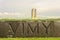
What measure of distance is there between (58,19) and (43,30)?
1.17m

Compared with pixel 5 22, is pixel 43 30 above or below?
below

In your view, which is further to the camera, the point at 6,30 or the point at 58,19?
the point at 58,19

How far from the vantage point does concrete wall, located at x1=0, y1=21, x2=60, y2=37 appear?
23.6 feet

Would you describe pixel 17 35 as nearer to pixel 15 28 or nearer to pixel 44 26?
pixel 15 28

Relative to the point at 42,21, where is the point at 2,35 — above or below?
below

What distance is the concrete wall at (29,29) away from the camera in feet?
23.6

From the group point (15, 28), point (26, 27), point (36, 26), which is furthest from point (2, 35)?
point (36, 26)

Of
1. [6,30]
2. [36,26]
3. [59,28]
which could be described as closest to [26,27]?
[36,26]

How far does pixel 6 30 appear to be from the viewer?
23.5ft

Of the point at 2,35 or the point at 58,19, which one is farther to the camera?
the point at 58,19

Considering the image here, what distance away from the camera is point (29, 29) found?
23.7 feet

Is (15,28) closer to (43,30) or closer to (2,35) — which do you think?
(2,35)

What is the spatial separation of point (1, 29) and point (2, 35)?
0.33m

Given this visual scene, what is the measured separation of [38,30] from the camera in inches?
285
